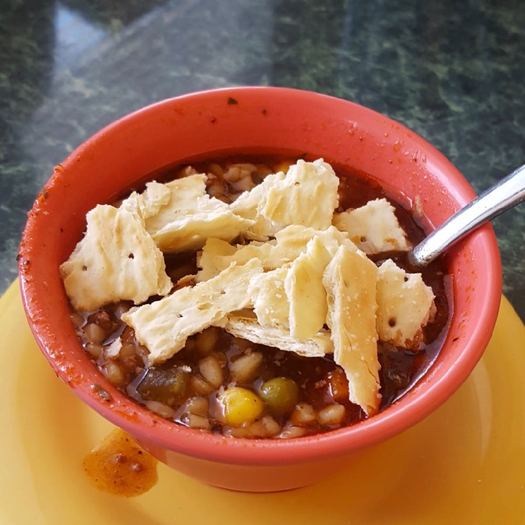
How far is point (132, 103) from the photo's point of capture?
2400mm

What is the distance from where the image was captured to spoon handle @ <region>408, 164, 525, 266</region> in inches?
54.5

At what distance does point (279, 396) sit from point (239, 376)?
0.08m

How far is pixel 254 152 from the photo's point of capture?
5.70 feet

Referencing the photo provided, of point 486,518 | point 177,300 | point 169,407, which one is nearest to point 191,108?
point 177,300

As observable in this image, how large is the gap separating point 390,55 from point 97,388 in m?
1.73

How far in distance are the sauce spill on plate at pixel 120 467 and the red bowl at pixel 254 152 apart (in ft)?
0.45

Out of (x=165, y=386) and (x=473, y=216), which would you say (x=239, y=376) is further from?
(x=473, y=216)

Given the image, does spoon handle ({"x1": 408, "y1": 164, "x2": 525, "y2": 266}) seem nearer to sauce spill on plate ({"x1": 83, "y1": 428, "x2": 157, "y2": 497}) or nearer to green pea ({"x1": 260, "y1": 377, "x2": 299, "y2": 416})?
green pea ({"x1": 260, "y1": 377, "x2": 299, "y2": 416})

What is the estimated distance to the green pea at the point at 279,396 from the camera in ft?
4.34

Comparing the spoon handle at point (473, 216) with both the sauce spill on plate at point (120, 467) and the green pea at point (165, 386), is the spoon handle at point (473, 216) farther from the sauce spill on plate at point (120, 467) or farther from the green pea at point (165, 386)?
the sauce spill on plate at point (120, 467)

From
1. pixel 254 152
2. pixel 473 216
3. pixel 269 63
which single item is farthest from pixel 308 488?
pixel 269 63

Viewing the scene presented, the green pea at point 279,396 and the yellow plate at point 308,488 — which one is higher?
the green pea at point 279,396

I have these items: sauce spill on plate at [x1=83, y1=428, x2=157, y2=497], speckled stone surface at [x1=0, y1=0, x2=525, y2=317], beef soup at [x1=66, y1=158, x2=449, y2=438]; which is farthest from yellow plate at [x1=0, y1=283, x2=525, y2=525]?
speckled stone surface at [x1=0, y1=0, x2=525, y2=317]

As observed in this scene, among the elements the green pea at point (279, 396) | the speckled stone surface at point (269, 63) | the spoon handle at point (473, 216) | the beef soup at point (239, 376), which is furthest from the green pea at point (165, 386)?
the speckled stone surface at point (269, 63)
